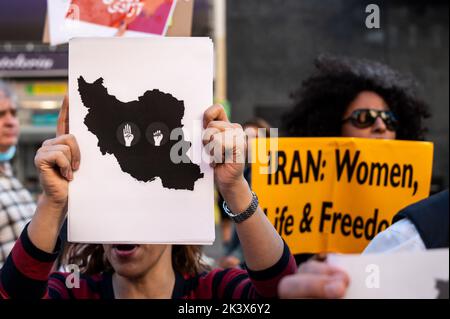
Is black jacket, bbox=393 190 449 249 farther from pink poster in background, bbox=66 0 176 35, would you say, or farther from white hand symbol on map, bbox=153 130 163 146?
pink poster in background, bbox=66 0 176 35

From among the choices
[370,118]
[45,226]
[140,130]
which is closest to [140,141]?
[140,130]

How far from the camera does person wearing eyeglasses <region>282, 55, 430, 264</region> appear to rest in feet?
8.29

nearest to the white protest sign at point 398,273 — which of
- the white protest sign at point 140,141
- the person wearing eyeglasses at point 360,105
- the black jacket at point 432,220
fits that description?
the black jacket at point 432,220

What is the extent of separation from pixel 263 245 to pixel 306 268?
0.50 metres

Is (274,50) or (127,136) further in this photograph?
(274,50)

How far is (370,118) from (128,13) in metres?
1.09

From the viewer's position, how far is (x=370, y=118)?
98.9 inches

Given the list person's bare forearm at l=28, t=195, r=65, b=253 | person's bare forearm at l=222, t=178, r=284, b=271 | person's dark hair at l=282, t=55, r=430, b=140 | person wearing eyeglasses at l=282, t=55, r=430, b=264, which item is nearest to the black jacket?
person's bare forearm at l=222, t=178, r=284, b=271

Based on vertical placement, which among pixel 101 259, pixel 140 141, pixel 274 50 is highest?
pixel 274 50

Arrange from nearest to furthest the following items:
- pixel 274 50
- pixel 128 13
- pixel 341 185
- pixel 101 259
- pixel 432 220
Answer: pixel 432 220
pixel 128 13
pixel 101 259
pixel 341 185
pixel 274 50

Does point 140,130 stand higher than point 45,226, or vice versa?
A: point 140,130

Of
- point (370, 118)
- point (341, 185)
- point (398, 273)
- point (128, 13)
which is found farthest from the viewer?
point (370, 118)

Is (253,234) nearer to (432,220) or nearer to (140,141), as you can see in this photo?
(140,141)

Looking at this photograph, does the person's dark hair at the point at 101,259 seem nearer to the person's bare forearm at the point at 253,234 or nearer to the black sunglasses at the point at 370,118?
the person's bare forearm at the point at 253,234
